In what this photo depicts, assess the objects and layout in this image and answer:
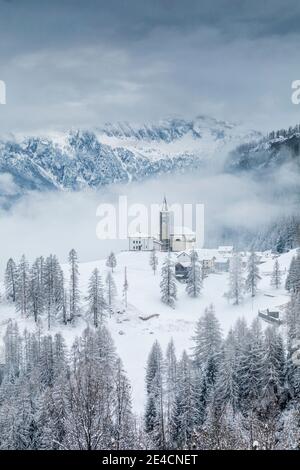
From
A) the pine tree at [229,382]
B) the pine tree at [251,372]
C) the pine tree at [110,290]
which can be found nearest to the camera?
the pine tree at [251,372]

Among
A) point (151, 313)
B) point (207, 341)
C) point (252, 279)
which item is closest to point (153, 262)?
point (151, 313)

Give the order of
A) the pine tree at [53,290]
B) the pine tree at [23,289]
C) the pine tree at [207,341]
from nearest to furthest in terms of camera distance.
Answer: the pine tree at [207,341] → the pine tree at [53,290] → the pine tree at [23,289]

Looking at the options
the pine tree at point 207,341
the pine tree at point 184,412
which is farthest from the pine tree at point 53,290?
the pine tree at point 184,412

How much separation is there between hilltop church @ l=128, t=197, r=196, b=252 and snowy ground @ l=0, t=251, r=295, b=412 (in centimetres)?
2587

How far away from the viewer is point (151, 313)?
73.2 m

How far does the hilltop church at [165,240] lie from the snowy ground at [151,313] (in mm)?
25871

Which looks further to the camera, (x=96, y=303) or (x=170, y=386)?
(x=96, y=303)

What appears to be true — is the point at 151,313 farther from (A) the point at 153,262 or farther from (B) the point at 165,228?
(B) the point at 165,228

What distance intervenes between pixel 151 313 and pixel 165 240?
155 feet

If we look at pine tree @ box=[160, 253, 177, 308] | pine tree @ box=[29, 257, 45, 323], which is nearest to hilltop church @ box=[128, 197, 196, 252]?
pine tree @ box=[160, 253, 177, 308]

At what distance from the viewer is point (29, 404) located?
41.1 m

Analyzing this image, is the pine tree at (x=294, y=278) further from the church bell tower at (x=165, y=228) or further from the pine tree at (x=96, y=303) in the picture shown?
the church bell tower at (x=165, y=228)

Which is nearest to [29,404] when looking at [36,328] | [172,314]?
[36,328]

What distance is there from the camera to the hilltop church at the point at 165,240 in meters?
118
